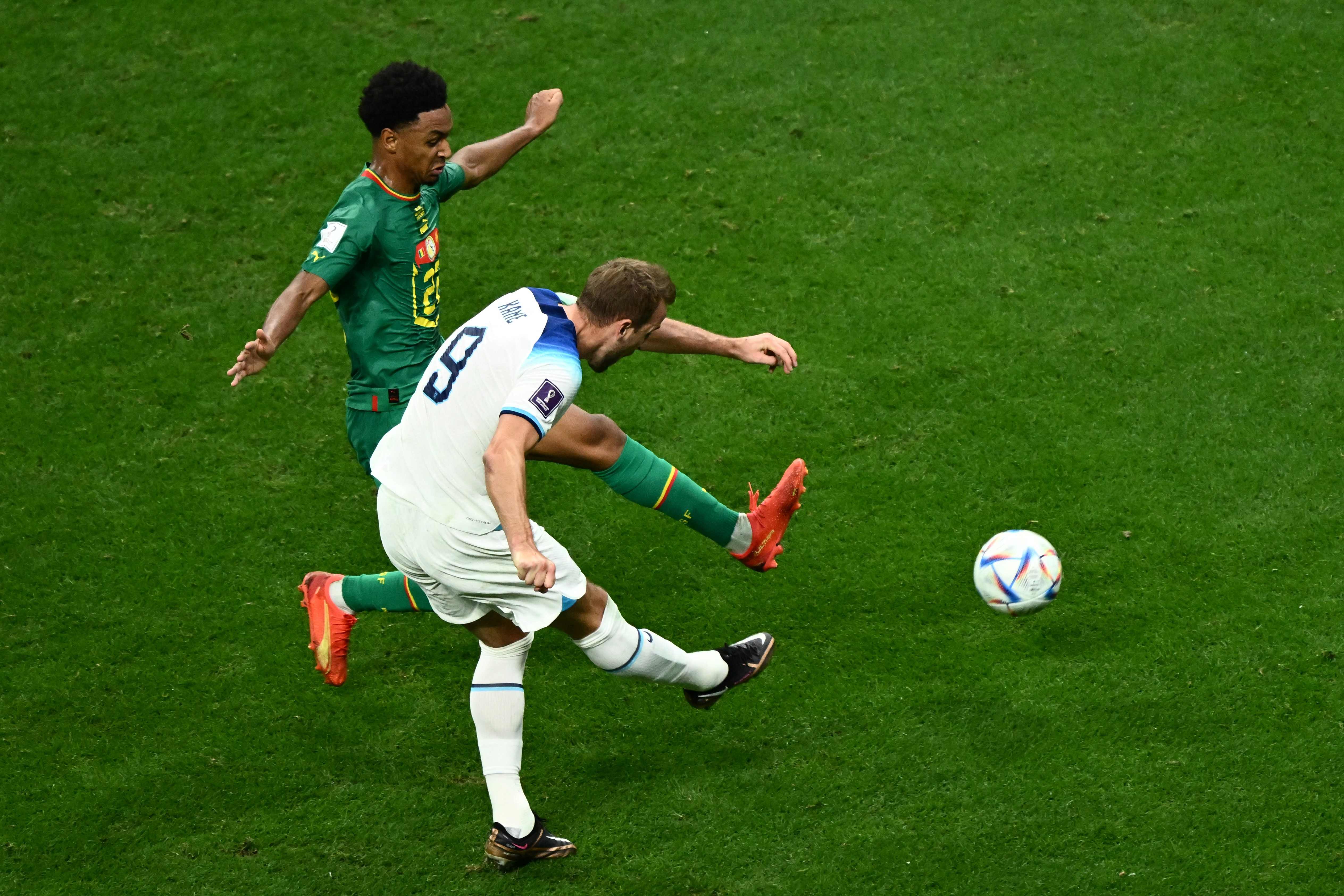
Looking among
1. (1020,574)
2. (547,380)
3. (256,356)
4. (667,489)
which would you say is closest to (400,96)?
(256,356)

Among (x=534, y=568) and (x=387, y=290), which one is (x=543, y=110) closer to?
(x=387, y=290)

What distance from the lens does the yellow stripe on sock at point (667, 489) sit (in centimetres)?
501

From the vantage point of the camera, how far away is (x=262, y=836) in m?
4.73

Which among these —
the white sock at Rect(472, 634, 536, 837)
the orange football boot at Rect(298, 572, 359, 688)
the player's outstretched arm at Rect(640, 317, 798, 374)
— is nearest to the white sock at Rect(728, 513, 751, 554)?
the player's outstretched arm at Rect(640, 317, 798, 374)

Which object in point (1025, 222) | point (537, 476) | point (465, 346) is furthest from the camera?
point (1025, 222)

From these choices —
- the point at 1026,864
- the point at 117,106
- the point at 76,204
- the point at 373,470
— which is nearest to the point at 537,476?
the point at 373,470

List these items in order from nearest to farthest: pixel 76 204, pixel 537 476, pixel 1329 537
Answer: pixel 1329 537 < pixel 537 476 < pixel 76 204

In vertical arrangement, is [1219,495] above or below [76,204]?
below

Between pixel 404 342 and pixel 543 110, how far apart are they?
1.41m

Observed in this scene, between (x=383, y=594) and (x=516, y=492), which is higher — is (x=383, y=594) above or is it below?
below

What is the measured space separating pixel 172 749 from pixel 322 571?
3.07 feet

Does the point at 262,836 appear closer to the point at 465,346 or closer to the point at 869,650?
the point at 465,346

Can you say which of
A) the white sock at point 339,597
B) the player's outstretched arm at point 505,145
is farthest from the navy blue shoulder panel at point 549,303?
the white sock at point 339,597

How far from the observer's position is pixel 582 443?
479cm
